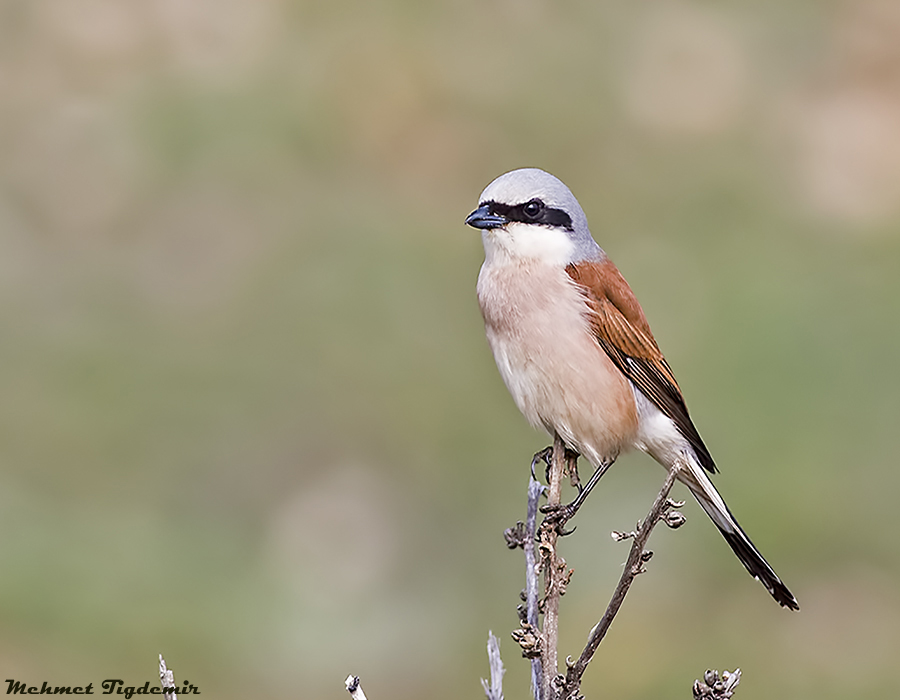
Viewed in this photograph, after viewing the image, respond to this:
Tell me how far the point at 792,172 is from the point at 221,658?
7.41 meters

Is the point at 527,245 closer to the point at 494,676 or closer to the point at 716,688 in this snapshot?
the point at 494,676

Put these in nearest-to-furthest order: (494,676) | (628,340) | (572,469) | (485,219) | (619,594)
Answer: (619,594) < (494,676) < (572,469) < (485,219) < (628,340)

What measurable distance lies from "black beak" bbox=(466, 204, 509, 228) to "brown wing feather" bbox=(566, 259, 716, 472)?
0.35 metres

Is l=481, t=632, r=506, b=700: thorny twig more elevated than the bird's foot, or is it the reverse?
the bird's foot

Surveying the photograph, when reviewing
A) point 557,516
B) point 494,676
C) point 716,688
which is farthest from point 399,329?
point 716,688

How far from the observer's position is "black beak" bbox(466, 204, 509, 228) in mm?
4477

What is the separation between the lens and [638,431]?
4.64 meters

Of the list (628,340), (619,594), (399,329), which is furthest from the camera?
(399,329)

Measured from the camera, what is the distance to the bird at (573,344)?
14.4 feet

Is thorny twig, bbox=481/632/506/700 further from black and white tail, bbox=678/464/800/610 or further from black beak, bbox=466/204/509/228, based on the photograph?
black beak, bbox=466/204/509/228

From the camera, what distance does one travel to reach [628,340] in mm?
4645

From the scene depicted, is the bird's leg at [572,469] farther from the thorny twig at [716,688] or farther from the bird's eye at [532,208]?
the thorny twig at [716,688]

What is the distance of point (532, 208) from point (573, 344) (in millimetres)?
556

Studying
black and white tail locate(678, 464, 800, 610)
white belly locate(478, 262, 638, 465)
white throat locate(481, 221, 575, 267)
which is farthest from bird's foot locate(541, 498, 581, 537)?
white throat locate(481, 221, 575, 267)
